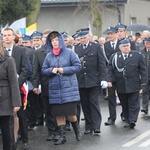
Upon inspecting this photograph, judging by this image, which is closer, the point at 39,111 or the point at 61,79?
the point at 61,79

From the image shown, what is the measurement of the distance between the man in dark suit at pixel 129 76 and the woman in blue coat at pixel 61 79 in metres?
2.04

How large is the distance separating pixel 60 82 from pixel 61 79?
0.06 meters

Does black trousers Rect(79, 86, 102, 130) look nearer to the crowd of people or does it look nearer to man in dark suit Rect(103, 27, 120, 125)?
the crowd of people

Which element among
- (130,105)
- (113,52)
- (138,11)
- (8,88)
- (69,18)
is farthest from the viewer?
(138,11)

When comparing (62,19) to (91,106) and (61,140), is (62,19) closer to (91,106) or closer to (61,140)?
(91,106)

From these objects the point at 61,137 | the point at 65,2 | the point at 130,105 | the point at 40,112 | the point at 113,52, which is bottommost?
the point at 61,137

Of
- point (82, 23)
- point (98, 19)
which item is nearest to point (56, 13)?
point (82, 23)

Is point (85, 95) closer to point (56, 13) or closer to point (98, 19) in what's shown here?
point (98, 19)

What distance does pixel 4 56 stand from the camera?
9.04 m

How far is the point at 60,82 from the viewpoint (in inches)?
433

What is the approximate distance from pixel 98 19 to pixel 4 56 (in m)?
23.9

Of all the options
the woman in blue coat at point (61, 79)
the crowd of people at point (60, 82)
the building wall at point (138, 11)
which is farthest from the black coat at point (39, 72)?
the building wall at point (138, 11)

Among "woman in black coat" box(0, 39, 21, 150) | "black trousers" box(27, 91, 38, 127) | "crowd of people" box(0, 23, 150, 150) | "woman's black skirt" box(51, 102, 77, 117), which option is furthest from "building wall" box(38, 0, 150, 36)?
"woman in black coat" box(0, 39, 21, 150)

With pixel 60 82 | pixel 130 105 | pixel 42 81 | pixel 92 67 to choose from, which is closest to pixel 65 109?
pixel 60 82
